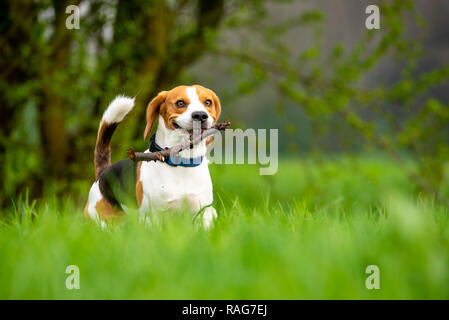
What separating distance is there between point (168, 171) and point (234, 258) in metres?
0.75

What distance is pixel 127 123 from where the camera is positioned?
4.26 m

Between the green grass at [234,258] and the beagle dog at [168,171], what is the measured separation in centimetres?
13

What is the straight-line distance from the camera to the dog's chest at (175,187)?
2287mm

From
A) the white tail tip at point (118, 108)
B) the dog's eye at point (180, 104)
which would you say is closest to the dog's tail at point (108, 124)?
the white tail tip at point (118, 108)

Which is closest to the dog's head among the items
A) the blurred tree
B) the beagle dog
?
the beagle dog

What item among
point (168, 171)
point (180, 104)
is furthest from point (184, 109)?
point (168, 171)

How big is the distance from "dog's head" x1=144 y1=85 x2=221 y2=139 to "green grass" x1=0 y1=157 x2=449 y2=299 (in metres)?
0.49

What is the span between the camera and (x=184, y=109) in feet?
7.66

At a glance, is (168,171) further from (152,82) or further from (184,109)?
(152,82)

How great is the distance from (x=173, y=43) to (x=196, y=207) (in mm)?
3203

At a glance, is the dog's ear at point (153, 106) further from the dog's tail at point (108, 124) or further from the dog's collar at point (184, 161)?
the dog's collar at point (184, 161)

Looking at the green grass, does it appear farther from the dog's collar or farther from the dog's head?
the dog's head
